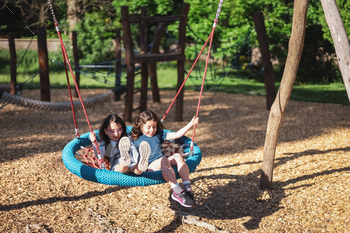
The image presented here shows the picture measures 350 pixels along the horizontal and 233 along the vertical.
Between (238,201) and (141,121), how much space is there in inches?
50.2

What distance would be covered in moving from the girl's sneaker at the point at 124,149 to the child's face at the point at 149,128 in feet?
1.67

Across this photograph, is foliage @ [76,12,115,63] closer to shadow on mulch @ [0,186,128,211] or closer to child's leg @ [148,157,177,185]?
shadow on mulch @ [0,186,128,211]

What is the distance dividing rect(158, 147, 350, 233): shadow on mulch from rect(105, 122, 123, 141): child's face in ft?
2.85

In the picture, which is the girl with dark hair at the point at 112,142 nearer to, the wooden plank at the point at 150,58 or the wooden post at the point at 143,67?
the wooden plank at the point at 150,58

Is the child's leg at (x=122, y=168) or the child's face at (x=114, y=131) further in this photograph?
the child's face at (x=114, y=131)

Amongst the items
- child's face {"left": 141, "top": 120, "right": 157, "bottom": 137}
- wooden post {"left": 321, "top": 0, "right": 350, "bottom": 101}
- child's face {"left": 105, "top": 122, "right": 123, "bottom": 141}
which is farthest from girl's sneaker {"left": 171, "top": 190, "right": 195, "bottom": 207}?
wooden post {"left": 321, "top": 0, "right": 350, "bottom": 101}

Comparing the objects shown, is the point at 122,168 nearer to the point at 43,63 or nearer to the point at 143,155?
the point at 143,155

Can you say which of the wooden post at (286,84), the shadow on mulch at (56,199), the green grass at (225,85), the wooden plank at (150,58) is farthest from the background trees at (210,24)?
the shadow on mulch at (56,199)

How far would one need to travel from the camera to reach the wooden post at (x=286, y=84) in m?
3.54

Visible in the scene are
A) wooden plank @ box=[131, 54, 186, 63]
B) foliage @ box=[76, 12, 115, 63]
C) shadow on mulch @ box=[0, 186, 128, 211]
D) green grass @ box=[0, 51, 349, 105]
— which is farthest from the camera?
foliage @ box=[76, 12, 115, 63]

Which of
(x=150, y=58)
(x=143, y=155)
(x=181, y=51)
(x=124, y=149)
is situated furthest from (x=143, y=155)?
(x=181, y=51)

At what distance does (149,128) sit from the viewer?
338 centimetres

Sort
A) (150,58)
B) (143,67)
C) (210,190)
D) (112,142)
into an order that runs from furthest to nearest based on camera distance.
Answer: (143,67), (150,58), (210,190), (112,142)

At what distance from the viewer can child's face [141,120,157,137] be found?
11.0 feet
